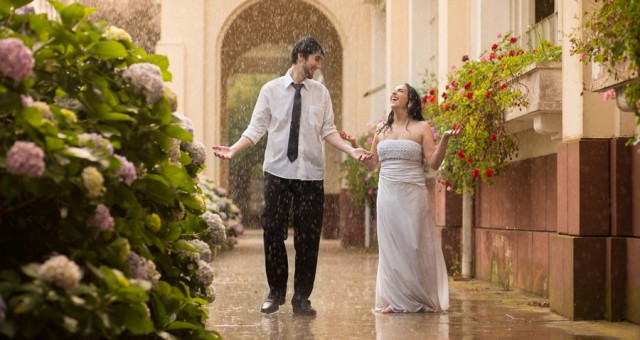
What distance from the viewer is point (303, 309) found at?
27.2 feet

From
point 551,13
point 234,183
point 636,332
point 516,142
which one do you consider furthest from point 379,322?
point 234,183

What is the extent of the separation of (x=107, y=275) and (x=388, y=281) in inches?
216

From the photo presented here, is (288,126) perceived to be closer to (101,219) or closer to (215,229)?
(215,229)

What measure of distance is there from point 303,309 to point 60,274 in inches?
201

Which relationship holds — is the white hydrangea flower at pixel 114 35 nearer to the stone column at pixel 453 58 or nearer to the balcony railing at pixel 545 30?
the balcony railing at pixel 545 30

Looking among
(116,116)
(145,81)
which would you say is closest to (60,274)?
(116,116)

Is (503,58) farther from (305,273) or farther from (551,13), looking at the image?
(305,273)

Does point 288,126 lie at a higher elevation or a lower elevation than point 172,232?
higher

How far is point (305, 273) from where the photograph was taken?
27.5 feet

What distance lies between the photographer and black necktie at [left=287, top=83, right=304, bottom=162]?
8359 mm

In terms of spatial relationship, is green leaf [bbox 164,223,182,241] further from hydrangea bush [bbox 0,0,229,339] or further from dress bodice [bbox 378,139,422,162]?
dress bodice [bbox 378,139,422,162]

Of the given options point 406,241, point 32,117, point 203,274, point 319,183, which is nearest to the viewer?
point 32,117

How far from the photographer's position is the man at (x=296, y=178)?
27.3 feet

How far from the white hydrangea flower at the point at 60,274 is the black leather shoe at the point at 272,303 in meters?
5.11
